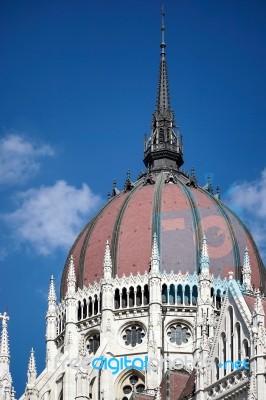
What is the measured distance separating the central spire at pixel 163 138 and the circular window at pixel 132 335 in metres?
16.0

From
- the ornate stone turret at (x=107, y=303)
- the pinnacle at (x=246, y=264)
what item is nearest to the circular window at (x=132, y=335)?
the ornate stone turret at (x=107, y=303)

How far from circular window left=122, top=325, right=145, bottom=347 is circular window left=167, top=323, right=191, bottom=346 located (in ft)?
6.96

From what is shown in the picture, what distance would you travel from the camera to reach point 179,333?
9156cm

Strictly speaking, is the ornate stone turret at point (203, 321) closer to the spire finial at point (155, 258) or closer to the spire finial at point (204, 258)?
the spire finial at point (204, 258)

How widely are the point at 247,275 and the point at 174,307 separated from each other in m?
6.09

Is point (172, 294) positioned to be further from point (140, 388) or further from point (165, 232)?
point (140, 388)

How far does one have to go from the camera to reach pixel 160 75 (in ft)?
354

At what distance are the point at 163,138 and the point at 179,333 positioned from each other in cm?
2085

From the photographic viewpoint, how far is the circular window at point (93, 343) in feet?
305

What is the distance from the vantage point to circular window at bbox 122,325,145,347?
9212 cm

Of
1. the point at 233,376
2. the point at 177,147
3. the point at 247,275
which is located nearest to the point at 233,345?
the point at 233,376

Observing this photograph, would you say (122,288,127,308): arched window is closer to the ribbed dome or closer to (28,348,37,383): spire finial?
the ribbed dome

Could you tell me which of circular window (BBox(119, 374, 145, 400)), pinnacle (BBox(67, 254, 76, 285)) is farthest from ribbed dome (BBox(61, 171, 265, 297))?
circular window (BBox(119, 374, 145, 400))

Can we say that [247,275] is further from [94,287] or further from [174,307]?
[94,287]
